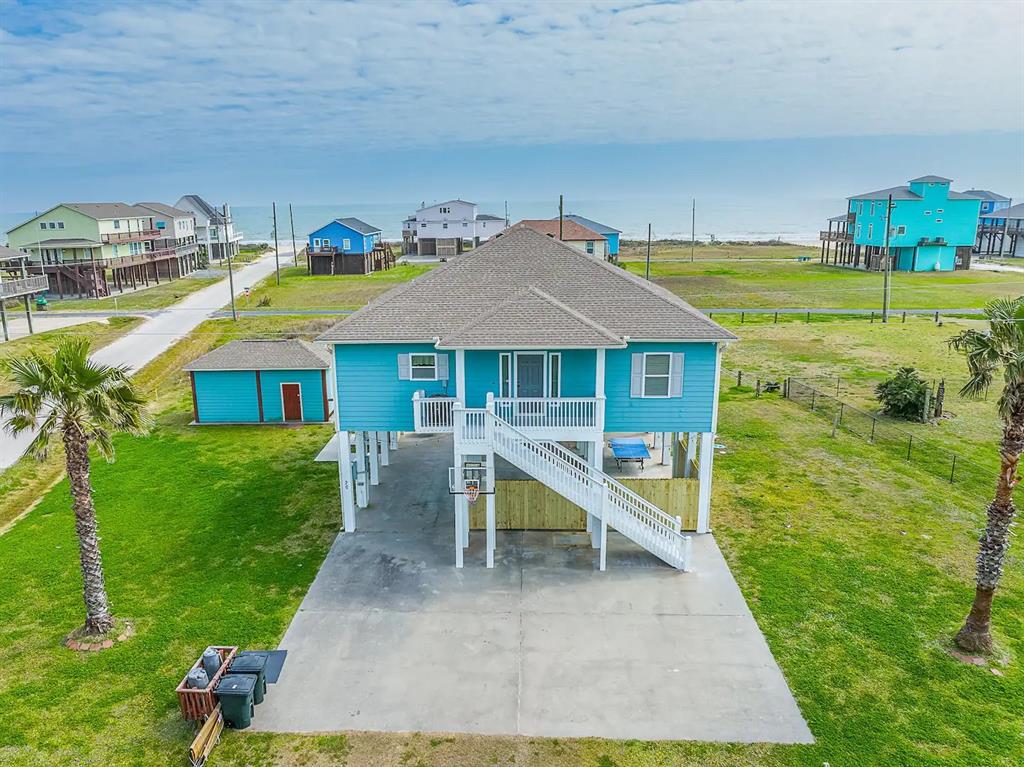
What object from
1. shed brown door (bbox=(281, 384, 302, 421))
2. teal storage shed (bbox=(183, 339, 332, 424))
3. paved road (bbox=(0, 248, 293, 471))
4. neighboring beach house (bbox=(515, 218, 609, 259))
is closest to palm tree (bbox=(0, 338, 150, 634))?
paved road (bbox=(0, 248, 293, 471))

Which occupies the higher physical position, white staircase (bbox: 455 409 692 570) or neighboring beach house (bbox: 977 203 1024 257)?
neighboring beach house (bbox: 977 203 1024 257)

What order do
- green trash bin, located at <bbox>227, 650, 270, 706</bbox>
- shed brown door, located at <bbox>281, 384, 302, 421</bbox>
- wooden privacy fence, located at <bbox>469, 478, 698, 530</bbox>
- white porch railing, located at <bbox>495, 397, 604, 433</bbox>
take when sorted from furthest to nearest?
shed brown door, located at <bbox>281, 384, 302, 421</bbox> → wooden privacy fence, located at <bbox>469, 478, 698, 530</bbox> → white porch railing, located at <bbox>495, 397, 604, 433</bbox> → green trash bin, located at <bbox>227, 650, 270, 706</bbox>

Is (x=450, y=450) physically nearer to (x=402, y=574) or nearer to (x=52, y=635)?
(x=402, y=574)

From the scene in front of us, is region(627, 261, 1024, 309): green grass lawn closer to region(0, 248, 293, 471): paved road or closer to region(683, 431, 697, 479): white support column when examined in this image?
region(0, 248, 293, 471): paved road

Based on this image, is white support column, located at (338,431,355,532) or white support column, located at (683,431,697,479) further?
white support column, located at (683,431,697,479)

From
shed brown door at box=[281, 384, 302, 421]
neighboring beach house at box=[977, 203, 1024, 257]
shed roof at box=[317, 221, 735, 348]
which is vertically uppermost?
neighboring beach house at box=[977, 203, 1024, 257]

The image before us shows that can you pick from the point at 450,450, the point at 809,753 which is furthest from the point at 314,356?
the point at 809,753
